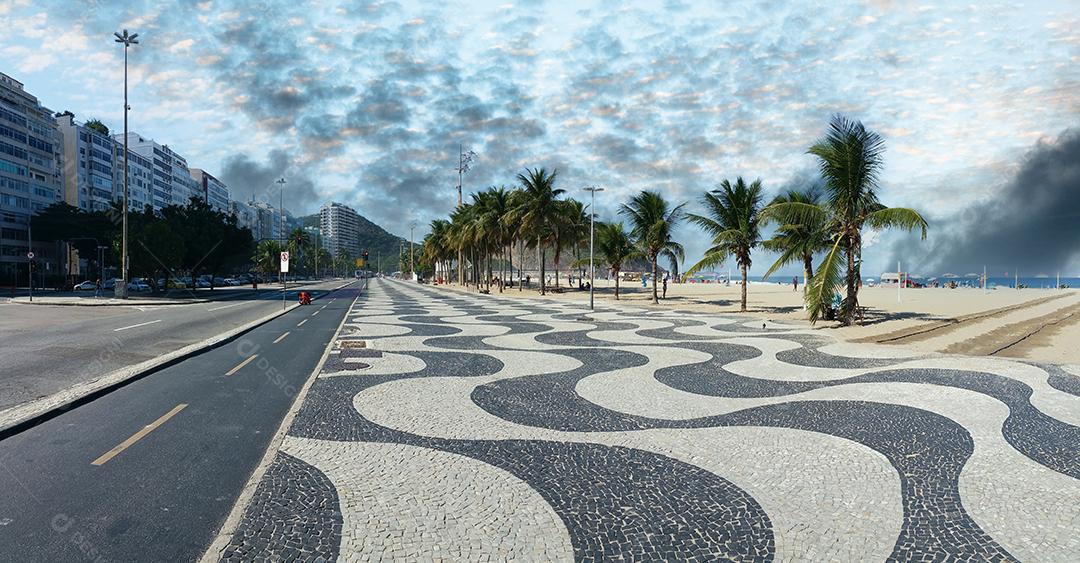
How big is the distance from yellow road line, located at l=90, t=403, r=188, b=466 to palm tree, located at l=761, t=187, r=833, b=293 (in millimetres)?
20698

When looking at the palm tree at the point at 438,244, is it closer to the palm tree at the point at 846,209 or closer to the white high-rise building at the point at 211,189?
the palm tree at the point at 846,209

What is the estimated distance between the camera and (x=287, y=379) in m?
10.7

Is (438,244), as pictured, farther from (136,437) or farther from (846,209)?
(136,437)

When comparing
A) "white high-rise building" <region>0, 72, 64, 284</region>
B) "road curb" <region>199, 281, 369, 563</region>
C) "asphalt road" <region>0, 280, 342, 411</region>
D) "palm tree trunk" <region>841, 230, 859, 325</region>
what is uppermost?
"white high-rise building" <region>0, 72, 64, 284</region>

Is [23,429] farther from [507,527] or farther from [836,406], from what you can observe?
[836,406]

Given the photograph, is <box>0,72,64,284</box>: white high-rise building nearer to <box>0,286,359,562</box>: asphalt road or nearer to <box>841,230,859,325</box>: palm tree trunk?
<box>0,286,359,562</box>: asphalt road

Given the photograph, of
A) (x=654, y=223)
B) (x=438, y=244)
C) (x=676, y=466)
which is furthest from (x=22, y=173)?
(x=676, y=466)

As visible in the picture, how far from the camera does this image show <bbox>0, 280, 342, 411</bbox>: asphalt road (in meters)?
10.0

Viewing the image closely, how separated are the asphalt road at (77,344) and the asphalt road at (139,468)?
1724 mm

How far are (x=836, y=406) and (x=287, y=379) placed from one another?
10.0 metres

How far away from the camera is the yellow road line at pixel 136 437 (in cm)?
604

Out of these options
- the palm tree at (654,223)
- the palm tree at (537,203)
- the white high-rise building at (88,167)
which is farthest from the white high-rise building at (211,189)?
the palm tree at (654,223)

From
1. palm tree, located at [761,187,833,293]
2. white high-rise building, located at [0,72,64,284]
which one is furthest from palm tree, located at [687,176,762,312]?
white high-rise building, located at [0,72,64,284]

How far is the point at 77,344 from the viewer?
14922 millimetres
